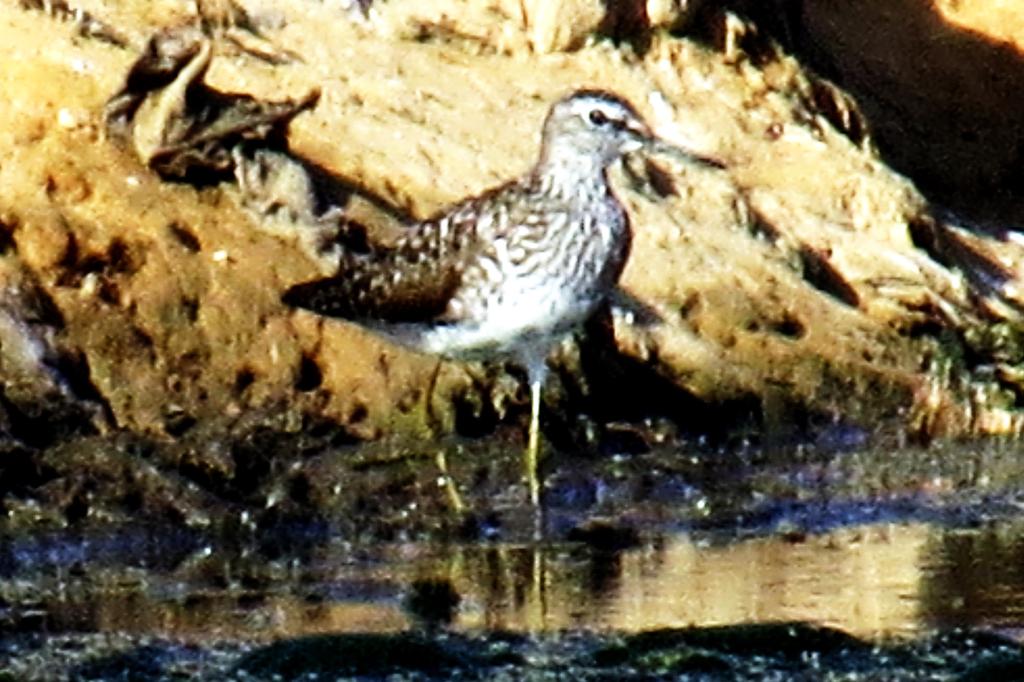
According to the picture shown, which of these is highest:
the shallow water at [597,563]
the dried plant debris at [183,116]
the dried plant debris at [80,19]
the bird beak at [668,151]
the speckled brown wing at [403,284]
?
the dried plant debris at [80,19]

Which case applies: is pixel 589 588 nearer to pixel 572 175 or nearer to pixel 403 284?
pixel 403 284

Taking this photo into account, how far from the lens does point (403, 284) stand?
1358cm

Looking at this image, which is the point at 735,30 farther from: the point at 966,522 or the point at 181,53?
the point at 966,522

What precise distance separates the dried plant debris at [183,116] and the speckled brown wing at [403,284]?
1.07m

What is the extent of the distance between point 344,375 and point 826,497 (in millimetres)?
1958

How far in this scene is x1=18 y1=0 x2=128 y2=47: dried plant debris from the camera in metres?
14.9

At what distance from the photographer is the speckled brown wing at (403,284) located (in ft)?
44.3

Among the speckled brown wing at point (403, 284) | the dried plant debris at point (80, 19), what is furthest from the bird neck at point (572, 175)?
the dried plant debris at point (80, 19)

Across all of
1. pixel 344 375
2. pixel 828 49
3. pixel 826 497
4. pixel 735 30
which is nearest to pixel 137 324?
pixel 344 375

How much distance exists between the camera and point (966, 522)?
43.0 ft

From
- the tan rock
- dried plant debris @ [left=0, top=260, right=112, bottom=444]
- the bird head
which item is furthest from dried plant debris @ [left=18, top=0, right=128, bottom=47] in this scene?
the bird head

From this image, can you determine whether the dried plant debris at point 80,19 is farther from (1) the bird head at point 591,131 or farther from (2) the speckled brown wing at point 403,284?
(1) the bird head at point 591,131

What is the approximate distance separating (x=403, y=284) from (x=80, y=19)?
228 cm

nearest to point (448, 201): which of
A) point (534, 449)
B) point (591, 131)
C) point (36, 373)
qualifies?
point (591, 131)
